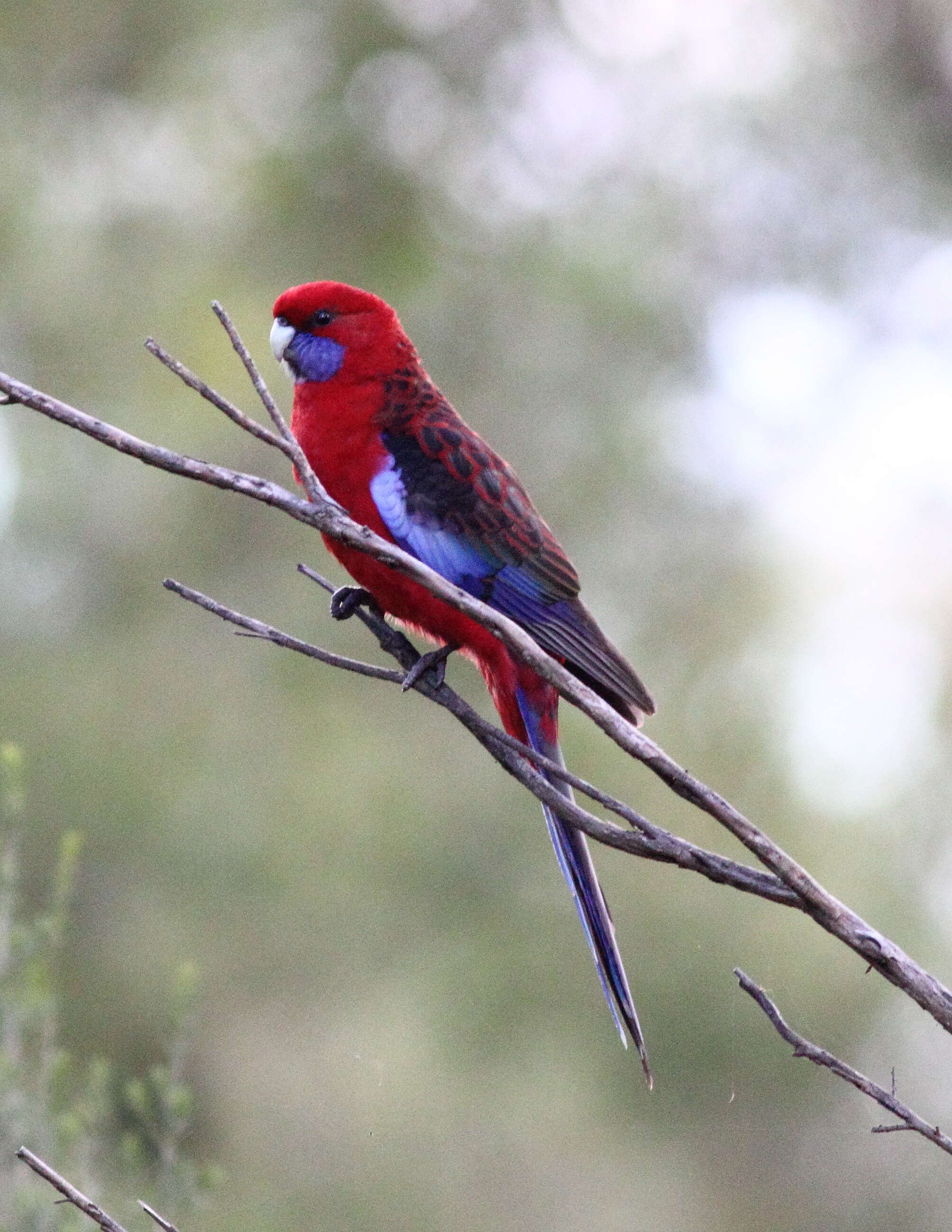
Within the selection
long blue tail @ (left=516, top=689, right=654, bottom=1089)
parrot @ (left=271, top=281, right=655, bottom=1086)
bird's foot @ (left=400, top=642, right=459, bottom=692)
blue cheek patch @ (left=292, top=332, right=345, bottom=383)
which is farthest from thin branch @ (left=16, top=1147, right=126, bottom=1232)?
blue cheek patch @ (left=292, top=332, right=345, bottom=383)

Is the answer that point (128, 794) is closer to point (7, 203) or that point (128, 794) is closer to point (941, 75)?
point (7, 203)

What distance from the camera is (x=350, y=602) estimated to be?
6.31 ft

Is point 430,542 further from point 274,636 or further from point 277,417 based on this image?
point 277,417

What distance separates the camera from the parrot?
1876 millimetres

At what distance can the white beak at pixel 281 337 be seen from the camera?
7.11 ft

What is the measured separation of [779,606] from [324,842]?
5.02ft

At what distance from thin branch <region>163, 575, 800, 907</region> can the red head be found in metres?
0.84

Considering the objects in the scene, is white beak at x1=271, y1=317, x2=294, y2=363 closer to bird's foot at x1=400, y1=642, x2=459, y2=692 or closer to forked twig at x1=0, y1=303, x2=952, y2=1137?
bird's foot at x1=400, y1=642, x2=459, y2=692

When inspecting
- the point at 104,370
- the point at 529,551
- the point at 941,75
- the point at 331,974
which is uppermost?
the point at 941,75

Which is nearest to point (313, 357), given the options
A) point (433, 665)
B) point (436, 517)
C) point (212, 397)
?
point (436, 517)

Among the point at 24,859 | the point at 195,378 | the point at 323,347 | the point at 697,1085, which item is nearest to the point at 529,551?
the point at 323,347

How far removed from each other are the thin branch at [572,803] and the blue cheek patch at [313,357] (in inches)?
32.8

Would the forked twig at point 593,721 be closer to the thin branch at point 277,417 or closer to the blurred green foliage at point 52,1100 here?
the thin branch at point 277,417

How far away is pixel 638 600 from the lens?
4.23 metres
